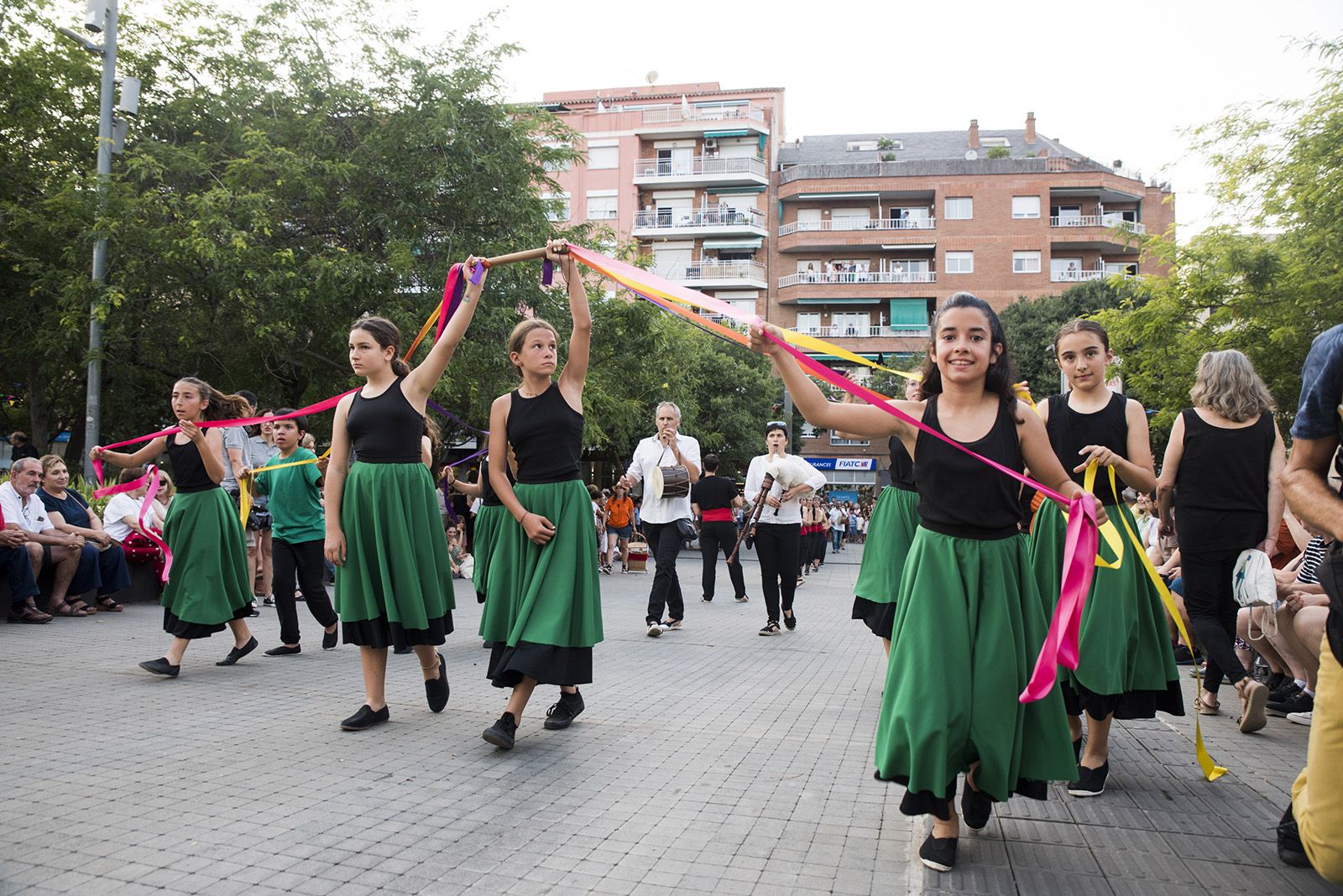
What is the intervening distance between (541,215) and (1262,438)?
677 inches

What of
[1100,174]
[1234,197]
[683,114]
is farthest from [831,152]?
[1234,197]

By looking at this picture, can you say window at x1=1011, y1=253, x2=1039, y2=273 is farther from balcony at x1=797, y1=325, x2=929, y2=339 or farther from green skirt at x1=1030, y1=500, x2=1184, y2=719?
green skirt at x1=1030, y1=500, x2=1184, y2=719

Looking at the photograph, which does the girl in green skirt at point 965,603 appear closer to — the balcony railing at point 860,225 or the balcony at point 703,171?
the balcony at point 703,171

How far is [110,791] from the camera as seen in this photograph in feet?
13.9

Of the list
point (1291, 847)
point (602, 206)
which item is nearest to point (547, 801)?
point (1291, 847)

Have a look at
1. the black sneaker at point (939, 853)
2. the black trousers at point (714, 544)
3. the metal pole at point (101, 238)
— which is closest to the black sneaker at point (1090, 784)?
the black sneaker at point (939, 853)

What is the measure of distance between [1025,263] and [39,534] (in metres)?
54.8

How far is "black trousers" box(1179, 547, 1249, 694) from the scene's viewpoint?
5.61 m

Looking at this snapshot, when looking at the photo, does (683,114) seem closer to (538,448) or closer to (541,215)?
(541,215)

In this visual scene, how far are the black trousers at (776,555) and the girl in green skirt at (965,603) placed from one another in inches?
276

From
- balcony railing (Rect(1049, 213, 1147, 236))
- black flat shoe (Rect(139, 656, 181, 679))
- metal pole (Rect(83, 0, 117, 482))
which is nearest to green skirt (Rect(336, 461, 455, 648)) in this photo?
black flat shoe (Rect(139, 656, 181, 679))

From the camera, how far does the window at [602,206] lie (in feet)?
195

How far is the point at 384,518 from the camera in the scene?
5582 millimetres

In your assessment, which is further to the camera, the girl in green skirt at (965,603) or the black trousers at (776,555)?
the black trousers at (776,555)
